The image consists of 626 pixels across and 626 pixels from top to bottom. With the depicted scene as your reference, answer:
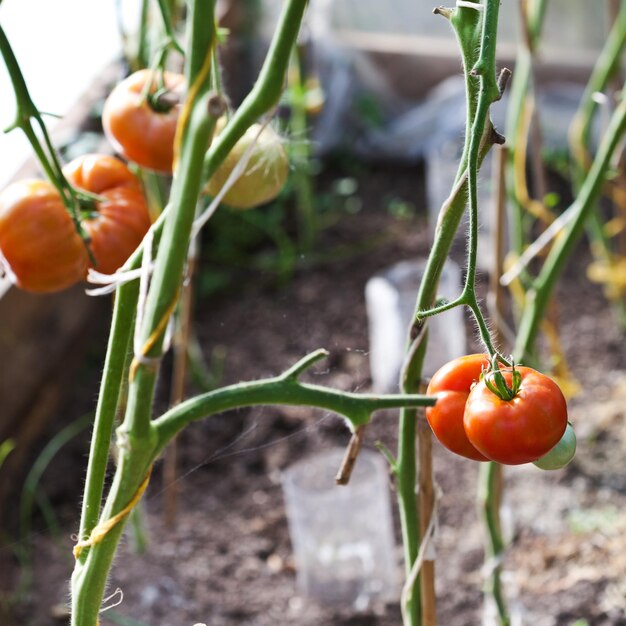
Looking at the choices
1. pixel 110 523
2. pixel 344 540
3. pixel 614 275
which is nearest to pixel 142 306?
pixel 110 523

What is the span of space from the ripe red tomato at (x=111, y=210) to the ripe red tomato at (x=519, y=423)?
0.43 meters

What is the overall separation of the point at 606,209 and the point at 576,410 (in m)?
0.95

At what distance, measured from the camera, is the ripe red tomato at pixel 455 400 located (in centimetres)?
66

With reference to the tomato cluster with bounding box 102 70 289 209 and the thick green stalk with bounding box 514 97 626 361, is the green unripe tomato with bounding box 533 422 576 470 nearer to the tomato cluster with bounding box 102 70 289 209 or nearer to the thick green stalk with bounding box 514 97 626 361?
the tomato cluster with bounding box 102 70 289 209

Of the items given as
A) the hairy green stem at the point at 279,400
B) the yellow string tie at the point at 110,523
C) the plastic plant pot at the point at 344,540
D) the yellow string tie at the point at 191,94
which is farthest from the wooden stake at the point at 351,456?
the plastic plant pot at the point at 344,540

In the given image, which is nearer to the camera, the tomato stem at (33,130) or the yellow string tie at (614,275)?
the tomato stem at (33,130)

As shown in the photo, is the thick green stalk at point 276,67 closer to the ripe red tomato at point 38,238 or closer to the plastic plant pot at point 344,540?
the ripe red tomato at point 38,238

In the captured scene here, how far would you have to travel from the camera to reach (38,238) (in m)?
0.88

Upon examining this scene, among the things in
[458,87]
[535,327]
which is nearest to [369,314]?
[458,87]

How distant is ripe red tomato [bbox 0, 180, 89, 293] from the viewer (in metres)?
0.89

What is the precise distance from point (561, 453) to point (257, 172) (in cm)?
43

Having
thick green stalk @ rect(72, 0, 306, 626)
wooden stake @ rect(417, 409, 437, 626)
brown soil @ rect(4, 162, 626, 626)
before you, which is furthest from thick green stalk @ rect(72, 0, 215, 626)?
brown soil @ rect(4, 162, 626, 626)

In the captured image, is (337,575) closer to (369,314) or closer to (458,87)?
(369,314)

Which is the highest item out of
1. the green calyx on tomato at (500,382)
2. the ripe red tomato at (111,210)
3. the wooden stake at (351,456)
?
the green calyx on tomato at (500,382)
